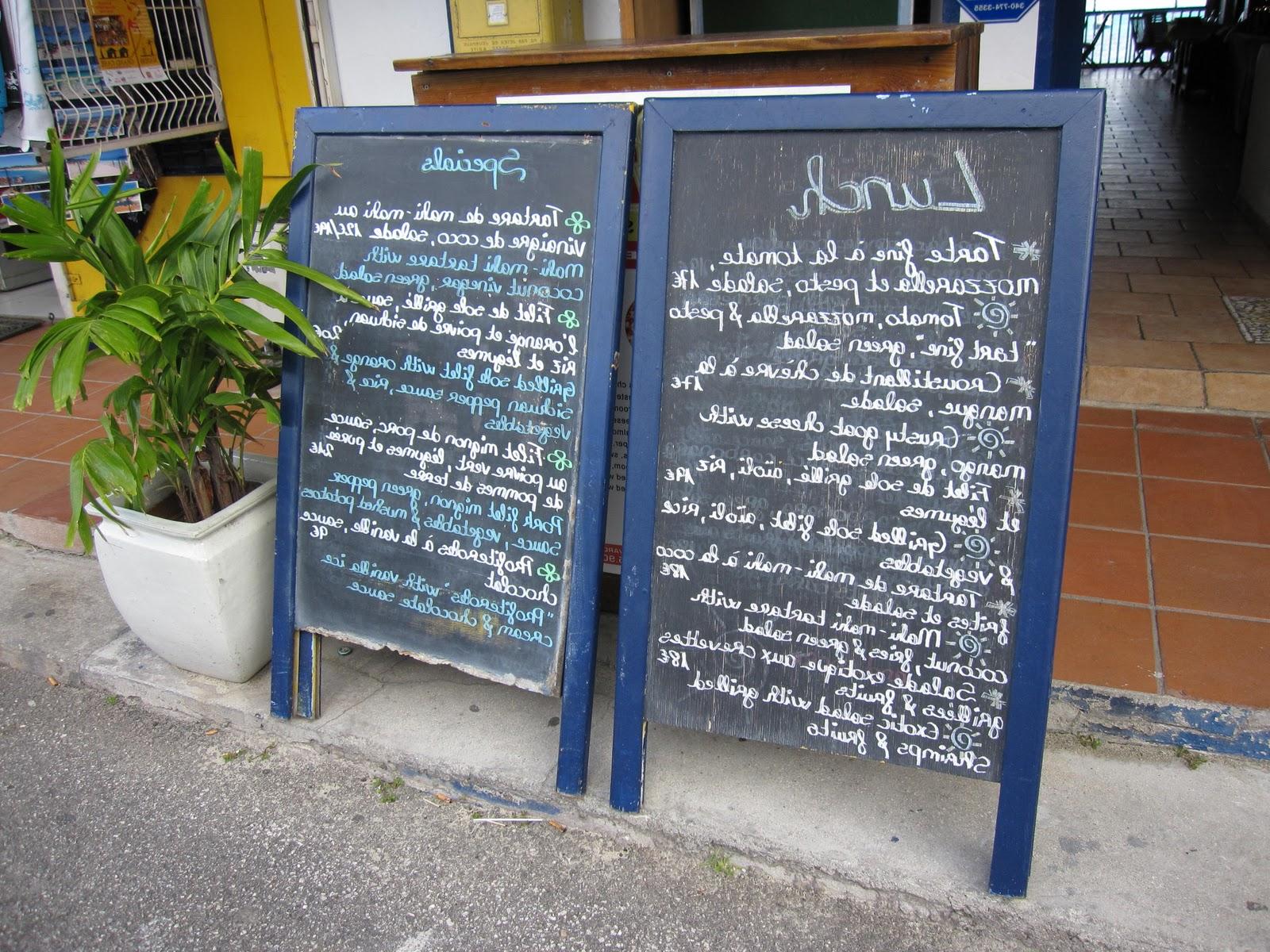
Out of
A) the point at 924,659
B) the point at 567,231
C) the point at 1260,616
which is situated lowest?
the point at 1260,616

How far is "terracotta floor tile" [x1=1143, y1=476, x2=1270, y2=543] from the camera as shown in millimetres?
3406

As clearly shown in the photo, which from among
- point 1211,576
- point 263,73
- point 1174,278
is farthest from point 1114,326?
point 263,73

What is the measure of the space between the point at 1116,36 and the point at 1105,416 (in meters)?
15.9

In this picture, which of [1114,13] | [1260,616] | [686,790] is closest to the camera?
[686,790]

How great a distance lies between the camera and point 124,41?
16.8 feet

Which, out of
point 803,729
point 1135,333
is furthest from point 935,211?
point 1135,333

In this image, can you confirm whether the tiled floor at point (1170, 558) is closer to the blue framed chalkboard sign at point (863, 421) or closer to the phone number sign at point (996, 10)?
the blue framed chalkboard sign at point (863, 421)

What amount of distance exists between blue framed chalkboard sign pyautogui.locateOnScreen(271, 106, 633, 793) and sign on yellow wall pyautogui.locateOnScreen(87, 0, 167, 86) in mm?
3043

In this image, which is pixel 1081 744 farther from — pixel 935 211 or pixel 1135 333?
pixel 1135 333

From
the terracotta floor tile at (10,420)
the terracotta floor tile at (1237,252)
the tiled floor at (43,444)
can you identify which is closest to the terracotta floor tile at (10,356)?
the tiled floor at (43,444)

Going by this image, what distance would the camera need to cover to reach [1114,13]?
54.2ft

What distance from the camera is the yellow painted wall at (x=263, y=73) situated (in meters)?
5.26

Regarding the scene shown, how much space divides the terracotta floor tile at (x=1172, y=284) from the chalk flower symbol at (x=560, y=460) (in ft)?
14.0

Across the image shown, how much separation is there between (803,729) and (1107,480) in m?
2.01
